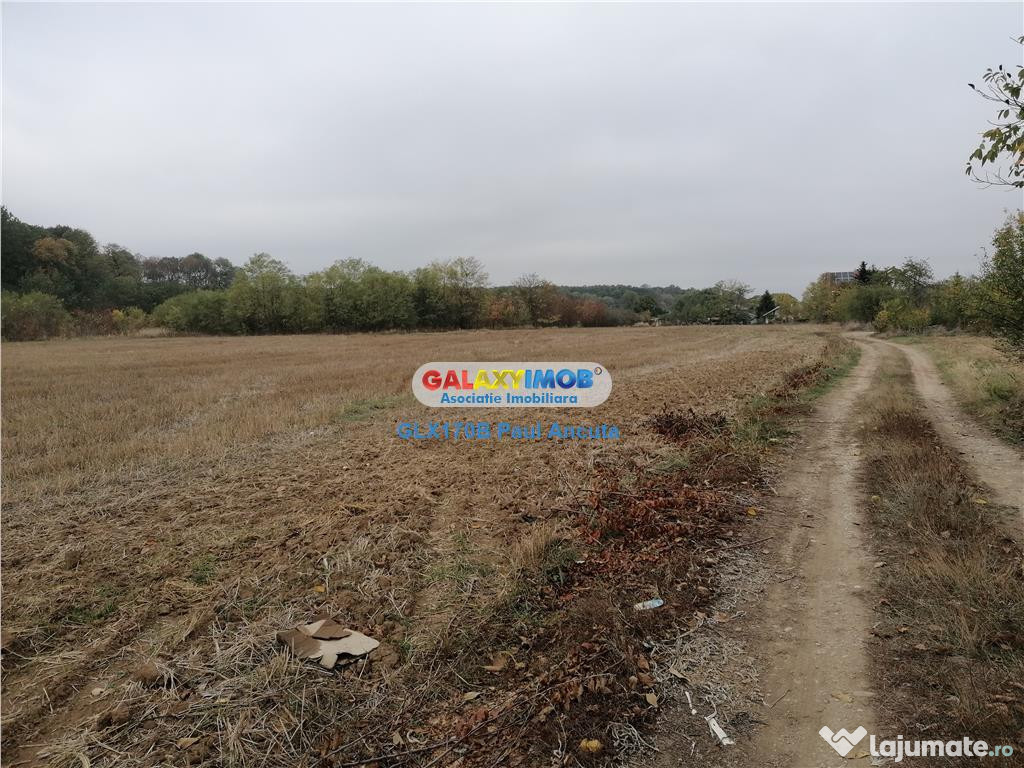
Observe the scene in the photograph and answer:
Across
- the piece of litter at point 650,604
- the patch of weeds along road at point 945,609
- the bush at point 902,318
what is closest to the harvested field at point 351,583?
the piece of litter at point 650,604

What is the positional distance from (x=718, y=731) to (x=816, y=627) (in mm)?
1491

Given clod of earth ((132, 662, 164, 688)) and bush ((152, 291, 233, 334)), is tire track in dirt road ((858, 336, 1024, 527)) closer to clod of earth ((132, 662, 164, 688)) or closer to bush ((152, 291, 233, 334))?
clod of earth ((132, 662, 164, 688))

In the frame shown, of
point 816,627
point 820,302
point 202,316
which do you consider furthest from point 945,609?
point 820,302

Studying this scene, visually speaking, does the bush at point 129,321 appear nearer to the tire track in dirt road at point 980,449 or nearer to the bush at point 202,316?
the bush at point 202,316

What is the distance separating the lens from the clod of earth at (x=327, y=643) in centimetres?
368

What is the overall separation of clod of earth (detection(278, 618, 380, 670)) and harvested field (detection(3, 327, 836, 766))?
10cm

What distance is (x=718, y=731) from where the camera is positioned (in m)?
3.07

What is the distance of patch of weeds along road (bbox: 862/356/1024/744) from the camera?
9.77 ft

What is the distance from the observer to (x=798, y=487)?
6.96m

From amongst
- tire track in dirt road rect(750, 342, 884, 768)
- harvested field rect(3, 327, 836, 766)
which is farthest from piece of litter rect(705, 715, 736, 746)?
harvested field rect(3, 327, 836, 766)

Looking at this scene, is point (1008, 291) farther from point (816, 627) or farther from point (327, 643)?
point (327, 643)

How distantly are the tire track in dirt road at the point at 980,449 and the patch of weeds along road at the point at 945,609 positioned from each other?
34 cm

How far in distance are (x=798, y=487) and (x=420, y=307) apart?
66.0m

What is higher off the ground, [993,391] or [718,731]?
[993,391]
